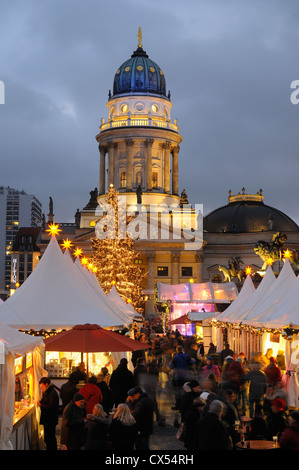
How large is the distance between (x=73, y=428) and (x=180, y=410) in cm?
360

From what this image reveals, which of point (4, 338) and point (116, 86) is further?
point (116, 86)

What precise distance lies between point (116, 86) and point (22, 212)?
330 ft

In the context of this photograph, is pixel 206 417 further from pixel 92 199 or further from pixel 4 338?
pixel 92 199

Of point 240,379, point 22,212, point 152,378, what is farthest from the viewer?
point 22,212

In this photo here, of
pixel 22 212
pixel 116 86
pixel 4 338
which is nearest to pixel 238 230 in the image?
pixel 116 86

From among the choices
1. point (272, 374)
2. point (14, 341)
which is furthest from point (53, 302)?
point (14, 341)

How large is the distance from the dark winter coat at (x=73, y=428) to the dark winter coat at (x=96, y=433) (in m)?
0.63

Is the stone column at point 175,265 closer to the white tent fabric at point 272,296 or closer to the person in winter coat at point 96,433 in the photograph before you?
the white tent fabric at point 272,296

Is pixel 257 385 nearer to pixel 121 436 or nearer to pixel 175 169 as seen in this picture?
pixel 121 436

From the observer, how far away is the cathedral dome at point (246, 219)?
92438 mm

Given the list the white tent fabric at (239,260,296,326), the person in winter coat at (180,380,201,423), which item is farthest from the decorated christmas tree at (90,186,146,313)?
the person in winter coat at (180,380,201,423)

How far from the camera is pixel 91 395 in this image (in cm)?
1291

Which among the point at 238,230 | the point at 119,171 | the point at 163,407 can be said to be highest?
the point at 119,171

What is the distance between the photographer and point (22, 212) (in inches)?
7598
